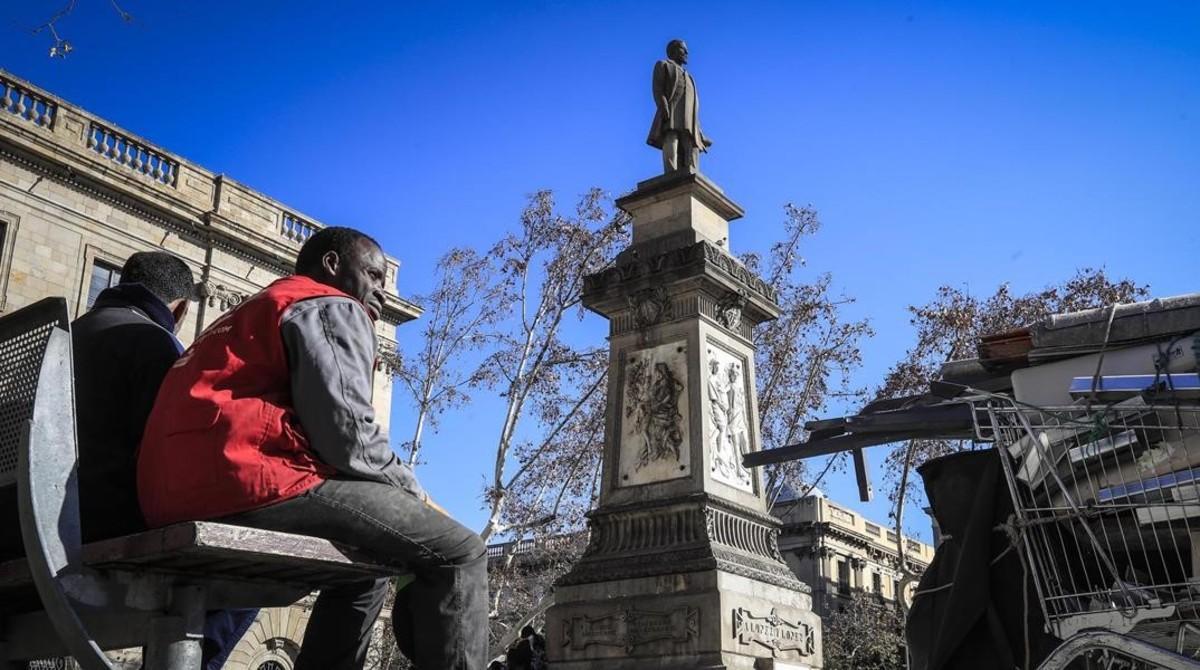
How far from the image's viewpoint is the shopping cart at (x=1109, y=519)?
126 inches

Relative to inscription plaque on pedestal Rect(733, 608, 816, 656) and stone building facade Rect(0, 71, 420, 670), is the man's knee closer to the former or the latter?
inscription plaque on pedestal Rect(733, 608, 816, 656)

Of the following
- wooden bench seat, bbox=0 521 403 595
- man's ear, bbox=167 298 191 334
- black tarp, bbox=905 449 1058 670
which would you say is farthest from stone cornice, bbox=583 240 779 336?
wooden bench seat, bbox=0 521 403 595

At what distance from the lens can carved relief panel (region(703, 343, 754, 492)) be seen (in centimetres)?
891

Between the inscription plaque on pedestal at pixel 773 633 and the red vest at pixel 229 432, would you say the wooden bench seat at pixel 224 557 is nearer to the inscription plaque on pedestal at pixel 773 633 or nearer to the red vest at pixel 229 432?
the red vest at pixel 229 432

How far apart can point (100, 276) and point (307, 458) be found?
20401 millimetres

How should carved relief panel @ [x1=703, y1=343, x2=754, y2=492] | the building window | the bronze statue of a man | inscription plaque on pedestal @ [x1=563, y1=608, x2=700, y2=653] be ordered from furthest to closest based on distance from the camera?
the building window, the bronze statue of a man, carved relief panel @ [x1=703, y1=343, x2=754, y2=492], inscription plaque on pedestal @ [x1=563, y1=608, x2=700, y2=653]

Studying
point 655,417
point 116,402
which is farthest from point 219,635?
point 655,417

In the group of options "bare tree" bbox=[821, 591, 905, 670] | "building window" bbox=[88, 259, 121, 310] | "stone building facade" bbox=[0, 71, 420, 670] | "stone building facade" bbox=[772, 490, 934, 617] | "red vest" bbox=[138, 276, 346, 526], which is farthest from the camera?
"stone building facade" bbox=[772, 490, 934, 617]

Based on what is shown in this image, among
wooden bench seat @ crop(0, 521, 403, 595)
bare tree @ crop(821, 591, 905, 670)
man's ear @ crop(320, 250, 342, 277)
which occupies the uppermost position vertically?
bare tree @ crop(821, 591, 905, 670)

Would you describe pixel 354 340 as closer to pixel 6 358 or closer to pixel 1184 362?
pixel 6 358

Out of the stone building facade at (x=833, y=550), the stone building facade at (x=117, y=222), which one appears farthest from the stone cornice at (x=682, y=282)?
the stone building facade at (x=833, y=550)

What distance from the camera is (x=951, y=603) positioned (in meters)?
4.04

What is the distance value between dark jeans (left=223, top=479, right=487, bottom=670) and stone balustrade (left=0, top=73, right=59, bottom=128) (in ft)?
67.0

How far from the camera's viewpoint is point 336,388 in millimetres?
2652
